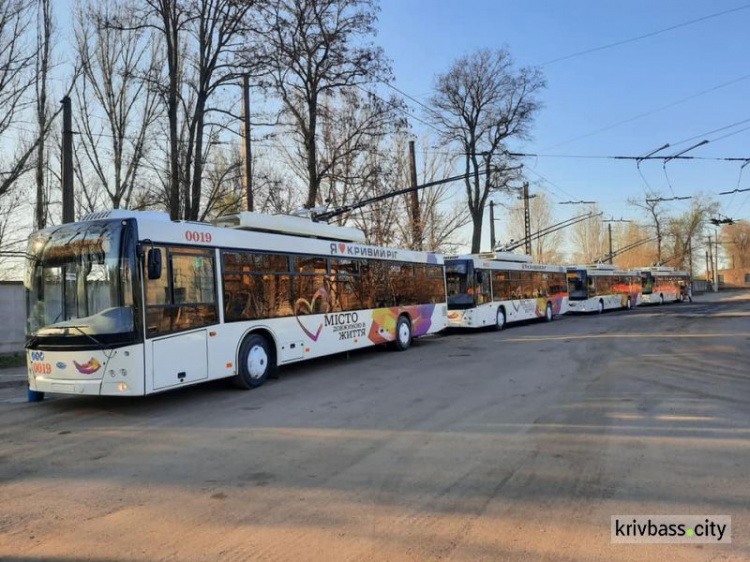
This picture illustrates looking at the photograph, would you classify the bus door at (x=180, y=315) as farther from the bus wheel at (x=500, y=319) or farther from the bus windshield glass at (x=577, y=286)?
the bus windshield glass at (x=577, y=286)

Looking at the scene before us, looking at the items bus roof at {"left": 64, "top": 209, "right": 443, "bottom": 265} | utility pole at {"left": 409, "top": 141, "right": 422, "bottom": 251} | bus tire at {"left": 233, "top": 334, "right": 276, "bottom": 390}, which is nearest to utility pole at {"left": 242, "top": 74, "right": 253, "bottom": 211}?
bus roof at {"left": 64, "top": 209, "right": 443, "bottom": 265}

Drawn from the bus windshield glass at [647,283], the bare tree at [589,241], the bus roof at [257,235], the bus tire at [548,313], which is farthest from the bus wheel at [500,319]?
the bare tree at [589,241]

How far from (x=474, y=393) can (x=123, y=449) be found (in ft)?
16.9

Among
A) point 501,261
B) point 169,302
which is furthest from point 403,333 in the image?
point 501,261

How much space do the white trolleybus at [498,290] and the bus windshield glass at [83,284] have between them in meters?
15.0

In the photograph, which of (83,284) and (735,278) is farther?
(735,278)

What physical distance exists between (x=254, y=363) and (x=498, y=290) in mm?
15190

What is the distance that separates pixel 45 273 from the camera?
26.7ft

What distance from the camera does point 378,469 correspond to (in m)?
5.14

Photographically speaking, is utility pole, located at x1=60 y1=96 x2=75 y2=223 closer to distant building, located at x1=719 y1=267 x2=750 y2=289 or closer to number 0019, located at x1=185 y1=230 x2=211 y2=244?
number 0019, located at x1=185 y1=230 x2=211 y2=244

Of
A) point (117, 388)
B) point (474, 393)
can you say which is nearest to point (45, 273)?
point (117, 388)

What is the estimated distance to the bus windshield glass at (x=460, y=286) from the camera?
Result: 69.1ft

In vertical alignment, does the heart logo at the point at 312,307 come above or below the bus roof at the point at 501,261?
below

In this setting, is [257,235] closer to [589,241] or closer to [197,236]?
[197,236]
